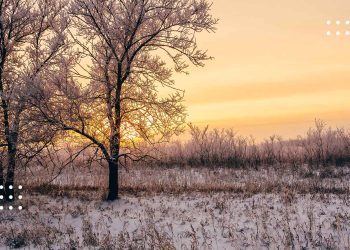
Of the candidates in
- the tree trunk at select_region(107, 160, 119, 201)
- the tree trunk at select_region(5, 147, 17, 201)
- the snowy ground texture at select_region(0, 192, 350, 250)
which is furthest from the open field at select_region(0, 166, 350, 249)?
the tree trunk at select_region(5, 147, 17, 201)

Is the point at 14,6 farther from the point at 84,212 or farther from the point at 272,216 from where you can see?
the point at 272,216

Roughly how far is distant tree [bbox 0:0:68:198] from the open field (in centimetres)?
243

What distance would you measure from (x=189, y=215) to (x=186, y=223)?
28.7 inches

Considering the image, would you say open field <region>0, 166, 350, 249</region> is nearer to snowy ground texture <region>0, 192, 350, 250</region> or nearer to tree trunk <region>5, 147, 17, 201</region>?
snowy ground texture <region>0, 192, 350, 250</region>

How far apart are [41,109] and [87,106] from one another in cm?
154

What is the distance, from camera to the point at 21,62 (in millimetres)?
17766

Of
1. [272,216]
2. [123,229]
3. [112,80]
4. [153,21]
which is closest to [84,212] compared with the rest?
[123,229]

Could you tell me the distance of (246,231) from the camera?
10984mm

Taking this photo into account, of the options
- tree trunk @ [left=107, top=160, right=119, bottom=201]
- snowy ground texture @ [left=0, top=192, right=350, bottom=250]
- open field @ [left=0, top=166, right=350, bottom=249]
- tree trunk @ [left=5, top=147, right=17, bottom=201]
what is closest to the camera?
snowy ground texture @ [left=0, top=192, right=350, bottom=250]

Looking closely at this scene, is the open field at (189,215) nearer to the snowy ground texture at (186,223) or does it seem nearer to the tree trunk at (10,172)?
the snowy ground texture at (186,223)

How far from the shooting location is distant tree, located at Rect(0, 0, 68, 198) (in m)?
14.9

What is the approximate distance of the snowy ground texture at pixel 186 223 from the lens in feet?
34.1

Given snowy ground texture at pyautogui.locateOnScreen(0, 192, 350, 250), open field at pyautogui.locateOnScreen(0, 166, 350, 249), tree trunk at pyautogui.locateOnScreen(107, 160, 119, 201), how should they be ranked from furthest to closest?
1. tree trunk at pyautogui.locateOnScreen(107, 160, 119, 201)
2. open field at pyautogui.locateOnScreen(0, 166, 350, 249)
3. snowy ground texture at pyautogui.locateOnScreen(0, 192, 350, 250)

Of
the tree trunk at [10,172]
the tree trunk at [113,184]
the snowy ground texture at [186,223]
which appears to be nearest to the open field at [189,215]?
the snowy ground texture at [186,223]
